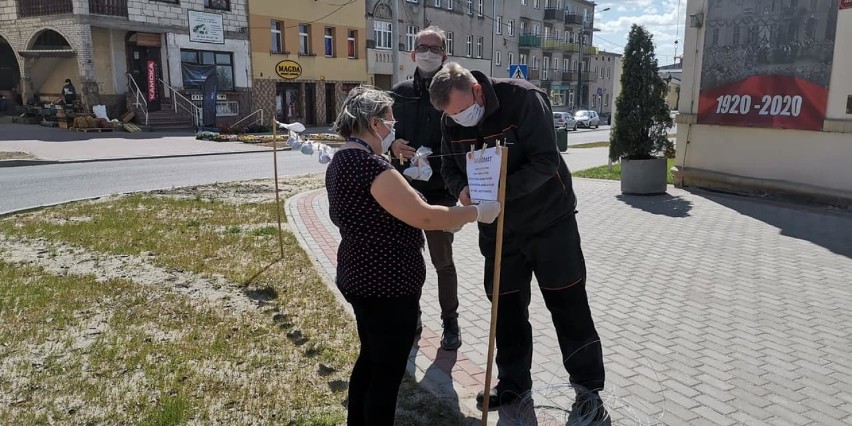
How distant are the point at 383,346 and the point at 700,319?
126 inches

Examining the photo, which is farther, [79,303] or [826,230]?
[826,230]

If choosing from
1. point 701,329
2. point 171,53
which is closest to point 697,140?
point 701,329

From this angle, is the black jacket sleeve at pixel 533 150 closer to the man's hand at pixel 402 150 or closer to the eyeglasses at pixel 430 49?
the man's hand at pixel 402 150

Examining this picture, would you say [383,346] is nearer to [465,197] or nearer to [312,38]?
[465,197]

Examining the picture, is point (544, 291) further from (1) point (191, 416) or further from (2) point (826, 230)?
(2) point (826, 230)

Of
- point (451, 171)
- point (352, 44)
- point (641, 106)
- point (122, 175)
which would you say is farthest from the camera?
point (352, 44)

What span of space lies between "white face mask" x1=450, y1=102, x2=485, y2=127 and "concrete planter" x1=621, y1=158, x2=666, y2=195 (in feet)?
26.8

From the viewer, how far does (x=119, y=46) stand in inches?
1017

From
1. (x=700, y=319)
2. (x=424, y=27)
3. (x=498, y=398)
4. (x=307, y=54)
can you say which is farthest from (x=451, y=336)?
(x=424, y=27)

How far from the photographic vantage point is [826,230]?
7.80 m

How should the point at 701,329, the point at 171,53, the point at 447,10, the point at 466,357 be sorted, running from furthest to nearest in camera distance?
the point at 447,10
the point at 171,53
the point at 701,329
the point at 466,357

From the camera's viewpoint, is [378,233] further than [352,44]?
No

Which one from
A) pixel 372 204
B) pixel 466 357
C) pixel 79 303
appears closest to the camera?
pixel 372 204

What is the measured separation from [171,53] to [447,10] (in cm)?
2094
